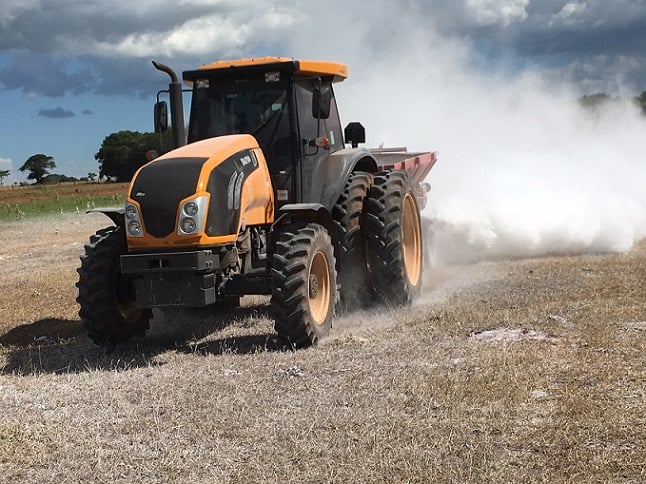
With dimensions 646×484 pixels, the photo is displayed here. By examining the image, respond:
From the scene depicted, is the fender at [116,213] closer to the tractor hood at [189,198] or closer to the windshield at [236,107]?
the tractor hood at [189,198]

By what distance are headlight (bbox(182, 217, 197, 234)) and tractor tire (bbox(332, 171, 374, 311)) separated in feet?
6.86

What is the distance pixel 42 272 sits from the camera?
1453 cm

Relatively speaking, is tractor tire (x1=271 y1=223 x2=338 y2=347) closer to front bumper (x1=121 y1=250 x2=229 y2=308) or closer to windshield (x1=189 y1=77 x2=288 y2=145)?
front bumper (x1=121 y1=250 x2=229 y2=308)

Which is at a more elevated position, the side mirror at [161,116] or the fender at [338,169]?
the side mirror at [161,116]

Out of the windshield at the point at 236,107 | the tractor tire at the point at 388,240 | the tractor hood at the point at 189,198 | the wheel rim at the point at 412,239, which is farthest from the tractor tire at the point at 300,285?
the wheel rim at the point at 412,239

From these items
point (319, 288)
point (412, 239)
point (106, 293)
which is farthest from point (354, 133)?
point (106, 293)

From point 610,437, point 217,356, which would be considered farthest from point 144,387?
point 610,437

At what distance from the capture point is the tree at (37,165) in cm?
9206

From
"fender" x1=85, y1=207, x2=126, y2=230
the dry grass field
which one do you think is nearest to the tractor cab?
"fender" x1=85, y1=207, x2=126, y2=230

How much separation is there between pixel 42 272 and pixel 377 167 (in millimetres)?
7190

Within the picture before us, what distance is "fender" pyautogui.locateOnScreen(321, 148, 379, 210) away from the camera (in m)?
8.68

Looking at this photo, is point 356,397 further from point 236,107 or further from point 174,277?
point 236,107

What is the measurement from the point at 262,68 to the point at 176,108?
38.6 inches

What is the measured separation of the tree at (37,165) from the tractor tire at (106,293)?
287 feet
